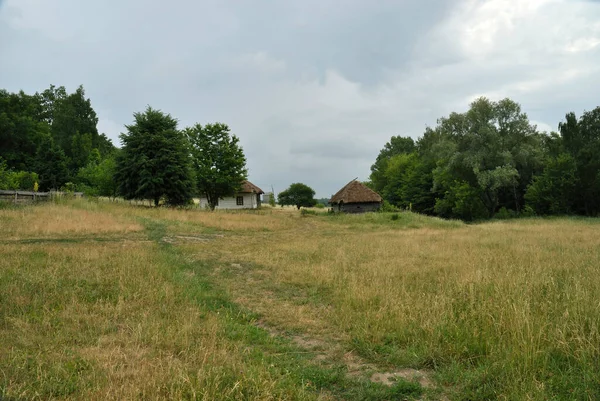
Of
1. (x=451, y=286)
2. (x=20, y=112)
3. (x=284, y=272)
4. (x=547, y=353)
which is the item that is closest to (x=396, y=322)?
(x=547, y=353)

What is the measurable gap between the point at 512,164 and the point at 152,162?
38077mm

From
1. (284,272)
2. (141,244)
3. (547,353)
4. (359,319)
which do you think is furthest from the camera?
(141,244)

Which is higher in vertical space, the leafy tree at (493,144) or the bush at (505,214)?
the leafy tree at (493,144)

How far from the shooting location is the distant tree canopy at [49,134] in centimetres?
4347

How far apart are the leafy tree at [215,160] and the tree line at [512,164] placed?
26.1 metres

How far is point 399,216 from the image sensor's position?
35375 millimetres

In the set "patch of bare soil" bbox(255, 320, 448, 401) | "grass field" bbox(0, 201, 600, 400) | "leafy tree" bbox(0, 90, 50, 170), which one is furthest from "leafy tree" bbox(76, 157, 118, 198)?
"patch of bare soil" bbox(255, 320, 448, 401)

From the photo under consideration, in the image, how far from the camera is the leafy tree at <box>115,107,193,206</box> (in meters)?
30.0

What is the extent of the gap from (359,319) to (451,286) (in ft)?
8.87

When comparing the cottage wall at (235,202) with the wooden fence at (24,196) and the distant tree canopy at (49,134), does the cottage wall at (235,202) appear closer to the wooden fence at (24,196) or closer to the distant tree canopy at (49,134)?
the distant tree canopy at (49,134)

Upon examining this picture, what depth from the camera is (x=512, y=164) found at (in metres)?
39.6

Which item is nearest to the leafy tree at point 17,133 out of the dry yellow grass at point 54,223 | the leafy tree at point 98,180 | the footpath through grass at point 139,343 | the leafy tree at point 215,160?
the leafy tree at point 98,180

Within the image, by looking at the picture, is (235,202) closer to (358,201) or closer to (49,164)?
(358,201)

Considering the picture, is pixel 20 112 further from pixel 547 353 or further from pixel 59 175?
pixel 547 353
